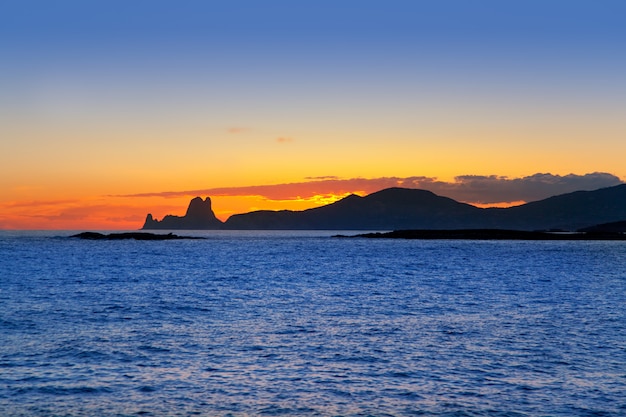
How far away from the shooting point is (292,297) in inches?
2002

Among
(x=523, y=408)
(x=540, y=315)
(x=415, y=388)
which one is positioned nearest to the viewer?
(x=523, y=408)

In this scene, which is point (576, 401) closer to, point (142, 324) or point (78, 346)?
point (78, 346)

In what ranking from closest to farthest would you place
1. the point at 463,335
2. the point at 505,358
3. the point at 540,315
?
the point at 505,358, the point at 463,335, the point at 540,315

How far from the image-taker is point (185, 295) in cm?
5244

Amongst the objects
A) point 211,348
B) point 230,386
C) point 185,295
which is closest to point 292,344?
point 211,348

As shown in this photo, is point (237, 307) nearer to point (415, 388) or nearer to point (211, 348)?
point (211, 348)

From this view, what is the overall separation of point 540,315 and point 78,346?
29331 millimetres

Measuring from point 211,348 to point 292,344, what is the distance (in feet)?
13.2

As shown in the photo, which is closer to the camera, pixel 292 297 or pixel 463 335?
pixel 463 335

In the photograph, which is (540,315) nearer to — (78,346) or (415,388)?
(415,388)

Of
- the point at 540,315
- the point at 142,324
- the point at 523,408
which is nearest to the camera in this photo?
the point at 523,408

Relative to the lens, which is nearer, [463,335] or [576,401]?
[576,401]

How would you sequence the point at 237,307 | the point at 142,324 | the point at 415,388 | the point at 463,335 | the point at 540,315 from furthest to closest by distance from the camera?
the point at 237,307
the point at 540,315
the point at 142,324
the point at 463,335
the point at 415,388

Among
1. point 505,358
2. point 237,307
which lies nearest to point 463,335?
point 505,358
